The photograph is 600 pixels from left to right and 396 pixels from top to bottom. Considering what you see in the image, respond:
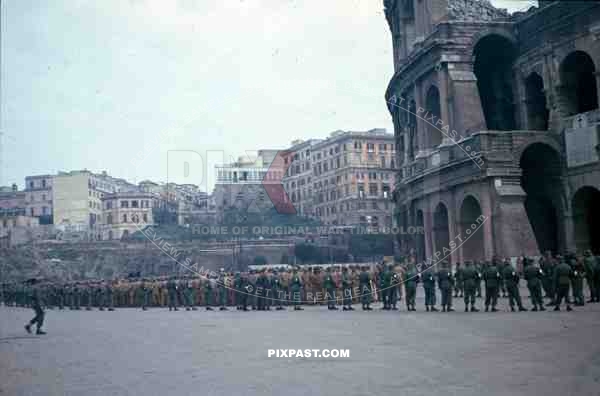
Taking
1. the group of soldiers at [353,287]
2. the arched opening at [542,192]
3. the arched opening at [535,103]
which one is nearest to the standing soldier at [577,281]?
the group of soldiers at [353,287]

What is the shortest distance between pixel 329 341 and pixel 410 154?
22413 millimetres

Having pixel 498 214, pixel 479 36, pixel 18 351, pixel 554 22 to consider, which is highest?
pixel 479 36

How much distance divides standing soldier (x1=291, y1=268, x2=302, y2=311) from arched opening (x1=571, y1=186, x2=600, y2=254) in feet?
31.4

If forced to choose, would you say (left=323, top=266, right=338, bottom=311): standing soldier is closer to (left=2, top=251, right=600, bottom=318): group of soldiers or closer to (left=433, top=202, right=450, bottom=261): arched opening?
(left=2, top=251, right=600, bottom=318): group of soldiers

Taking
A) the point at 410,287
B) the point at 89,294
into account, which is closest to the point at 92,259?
the point at 89,294

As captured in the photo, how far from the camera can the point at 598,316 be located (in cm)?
1374

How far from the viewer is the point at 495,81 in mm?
30141

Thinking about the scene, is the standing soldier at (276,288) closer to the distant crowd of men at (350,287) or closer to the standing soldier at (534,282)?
the distant crowd of men at (350,287)

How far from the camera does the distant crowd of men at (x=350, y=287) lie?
54.3 feet

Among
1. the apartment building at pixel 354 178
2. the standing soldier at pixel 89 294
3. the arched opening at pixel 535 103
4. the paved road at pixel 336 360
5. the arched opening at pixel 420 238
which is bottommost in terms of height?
the paved road at pixel 336 360

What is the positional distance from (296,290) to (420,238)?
11564mm

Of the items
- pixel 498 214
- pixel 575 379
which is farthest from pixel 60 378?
pixel 498 214

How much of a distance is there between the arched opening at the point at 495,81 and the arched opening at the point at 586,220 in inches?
293

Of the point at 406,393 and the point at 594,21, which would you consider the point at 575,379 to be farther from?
the point at 594,21
